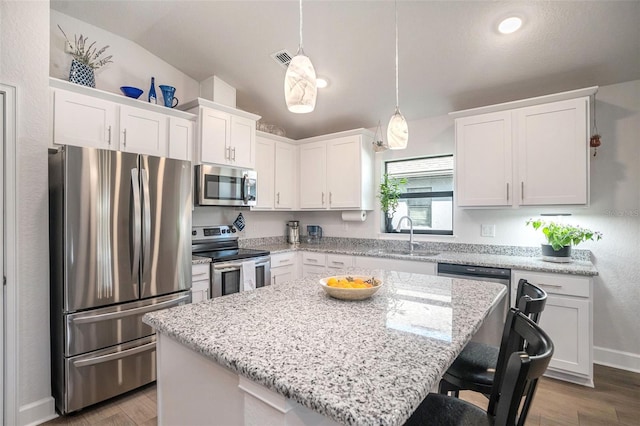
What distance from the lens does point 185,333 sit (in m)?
1.09

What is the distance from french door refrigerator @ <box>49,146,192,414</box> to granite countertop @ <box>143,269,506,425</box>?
3.83ft

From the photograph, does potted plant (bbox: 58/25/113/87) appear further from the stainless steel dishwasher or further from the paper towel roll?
the stainless steel dishwasher

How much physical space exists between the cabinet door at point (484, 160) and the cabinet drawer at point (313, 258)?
1.63 m

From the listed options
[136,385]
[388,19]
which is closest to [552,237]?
[388,19]

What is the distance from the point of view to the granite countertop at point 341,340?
712 mm

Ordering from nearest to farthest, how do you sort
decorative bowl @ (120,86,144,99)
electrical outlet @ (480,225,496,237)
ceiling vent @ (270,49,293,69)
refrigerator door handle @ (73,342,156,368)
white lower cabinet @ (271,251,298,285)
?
refrigerator door handle @ (73,342,156,368) < decorative bowl @ (120,86,144,99) < ceiling vent @ (270,49,293,69) < electrical outlet @ (480,225,496,237) < white lower cabinet @ (271,251,298,285)

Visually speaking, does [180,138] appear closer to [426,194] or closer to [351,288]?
[351,288]

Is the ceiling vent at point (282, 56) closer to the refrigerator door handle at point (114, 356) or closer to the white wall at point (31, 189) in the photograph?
the white wall at point (31, 189)

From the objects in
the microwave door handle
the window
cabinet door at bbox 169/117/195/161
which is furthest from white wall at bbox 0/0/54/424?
the window

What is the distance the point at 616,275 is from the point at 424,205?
180 cm

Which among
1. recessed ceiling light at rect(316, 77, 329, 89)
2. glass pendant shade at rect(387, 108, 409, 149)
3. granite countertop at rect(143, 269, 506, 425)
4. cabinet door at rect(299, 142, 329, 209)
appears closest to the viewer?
granite countertop at rect(143, 269, 506, 425)

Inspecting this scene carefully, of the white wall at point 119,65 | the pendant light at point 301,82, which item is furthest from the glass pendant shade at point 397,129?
the white wall at point 119,65

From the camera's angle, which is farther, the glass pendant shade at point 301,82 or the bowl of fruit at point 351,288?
the bowl of fruit at point 351,288

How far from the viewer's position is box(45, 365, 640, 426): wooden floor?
6.70 ft
